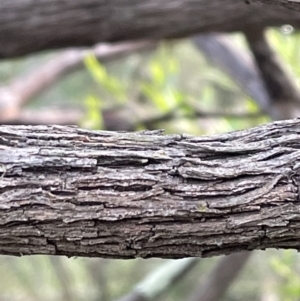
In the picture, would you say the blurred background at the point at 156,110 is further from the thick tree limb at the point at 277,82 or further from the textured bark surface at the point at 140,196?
the textured bark surface at the point at 140,196

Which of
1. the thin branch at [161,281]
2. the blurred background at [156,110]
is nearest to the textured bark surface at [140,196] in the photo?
the blurred background at [156,110]

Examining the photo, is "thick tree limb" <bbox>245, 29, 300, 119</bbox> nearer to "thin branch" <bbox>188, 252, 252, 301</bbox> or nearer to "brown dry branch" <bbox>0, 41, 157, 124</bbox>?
"thin branch" <bbox>188, 252, 252, 301</bbox>

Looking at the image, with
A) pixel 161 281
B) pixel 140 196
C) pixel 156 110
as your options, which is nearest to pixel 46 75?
pixel 156 110

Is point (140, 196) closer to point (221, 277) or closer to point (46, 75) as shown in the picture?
point (221, 277)

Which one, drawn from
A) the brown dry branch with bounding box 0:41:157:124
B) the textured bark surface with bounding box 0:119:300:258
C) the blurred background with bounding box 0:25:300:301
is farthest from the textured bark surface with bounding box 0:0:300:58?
the brown dry branch with bounding box 0:41:157:124

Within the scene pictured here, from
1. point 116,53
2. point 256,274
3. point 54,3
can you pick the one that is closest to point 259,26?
point 54,3

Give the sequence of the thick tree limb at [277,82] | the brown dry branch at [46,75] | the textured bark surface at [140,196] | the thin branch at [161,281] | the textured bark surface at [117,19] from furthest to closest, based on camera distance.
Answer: the brown dry branch at [46,75], the thin branch at [161,281], the thick tree limb at [277,82], the textured bark surface at [117,19], the textured bark surface at [140,196]

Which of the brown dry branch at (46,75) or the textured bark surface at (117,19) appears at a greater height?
the brown dry branch at (46,75)

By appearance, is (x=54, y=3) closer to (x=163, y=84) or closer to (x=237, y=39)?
(x=163, y=84)
